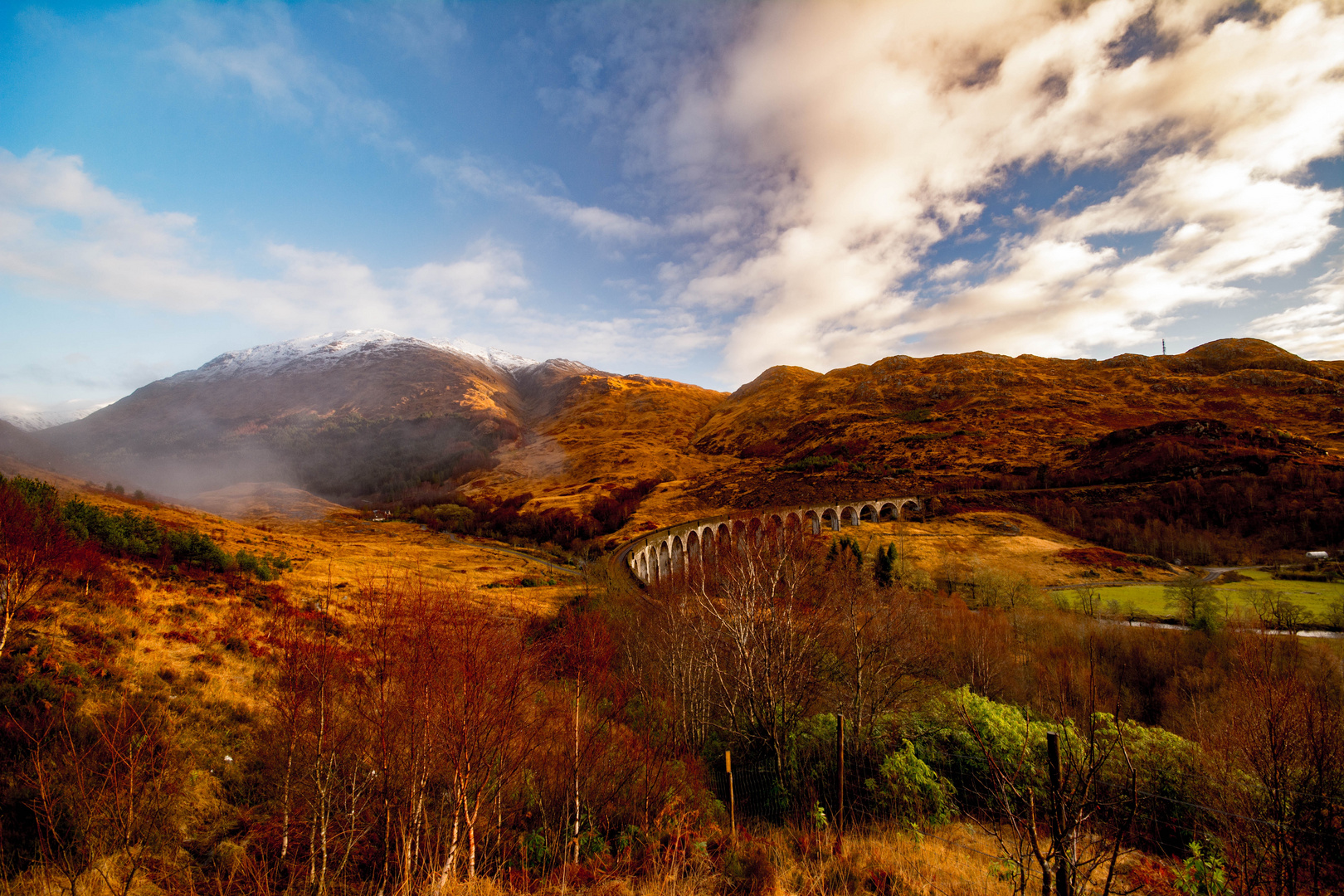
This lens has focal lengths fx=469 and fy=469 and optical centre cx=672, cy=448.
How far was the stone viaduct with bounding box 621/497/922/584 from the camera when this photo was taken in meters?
56.4

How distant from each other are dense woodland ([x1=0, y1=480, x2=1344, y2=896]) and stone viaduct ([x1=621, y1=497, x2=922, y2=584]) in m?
33.9

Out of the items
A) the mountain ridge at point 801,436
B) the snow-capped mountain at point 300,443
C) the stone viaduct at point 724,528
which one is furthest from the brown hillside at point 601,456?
the snow-capped mountain at point 300,443

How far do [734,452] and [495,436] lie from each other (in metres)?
86.0

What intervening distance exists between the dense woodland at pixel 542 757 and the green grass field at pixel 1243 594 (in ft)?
37.8

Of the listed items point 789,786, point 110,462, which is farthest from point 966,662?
point 110,462

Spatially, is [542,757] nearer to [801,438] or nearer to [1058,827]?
[1058,827]

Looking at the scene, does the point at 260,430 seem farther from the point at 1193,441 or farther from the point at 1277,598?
the point at 1193,441

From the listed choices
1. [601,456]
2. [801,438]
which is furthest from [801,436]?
[601,456]

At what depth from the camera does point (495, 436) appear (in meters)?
166

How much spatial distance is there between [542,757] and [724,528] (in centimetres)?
6058

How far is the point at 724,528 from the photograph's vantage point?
70.6 m

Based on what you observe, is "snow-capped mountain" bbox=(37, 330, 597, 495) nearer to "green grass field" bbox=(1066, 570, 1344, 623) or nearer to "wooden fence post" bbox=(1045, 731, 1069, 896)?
"green grass field" bbox=(1066, 570, 1344, 623)

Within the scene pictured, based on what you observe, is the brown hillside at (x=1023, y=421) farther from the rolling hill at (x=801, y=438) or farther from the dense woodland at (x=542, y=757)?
the dense woodland at (x=542, y=757)

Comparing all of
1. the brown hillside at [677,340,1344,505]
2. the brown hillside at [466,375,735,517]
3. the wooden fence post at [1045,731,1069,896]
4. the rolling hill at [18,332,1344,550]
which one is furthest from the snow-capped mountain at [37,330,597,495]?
the wooden fence post at [1045,731,1069,896]
